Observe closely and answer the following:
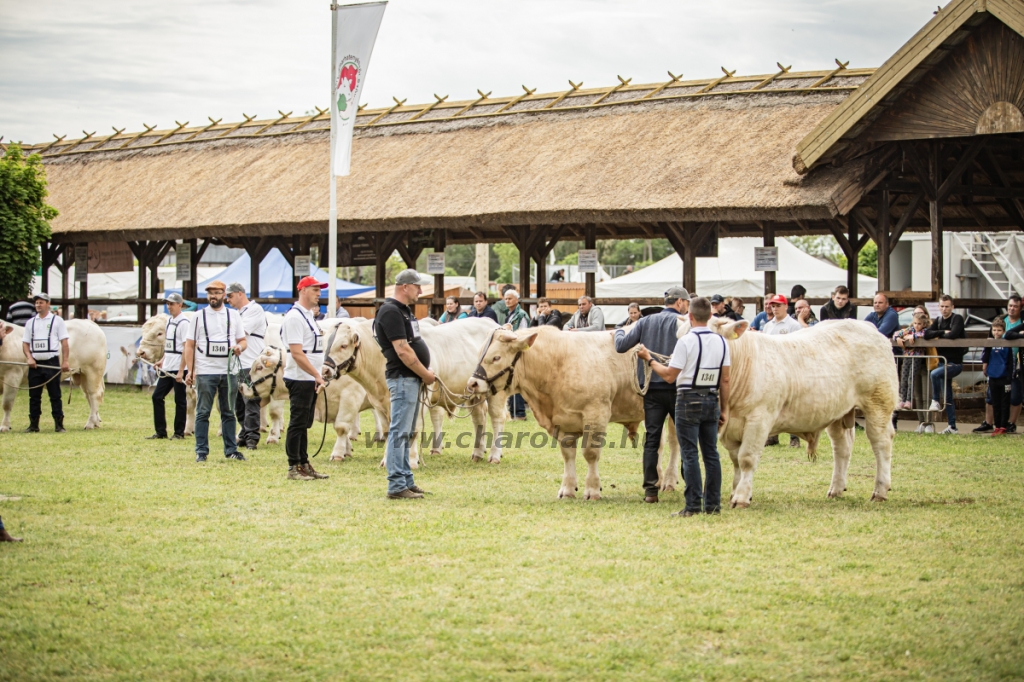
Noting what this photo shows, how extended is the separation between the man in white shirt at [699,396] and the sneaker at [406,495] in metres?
2.51

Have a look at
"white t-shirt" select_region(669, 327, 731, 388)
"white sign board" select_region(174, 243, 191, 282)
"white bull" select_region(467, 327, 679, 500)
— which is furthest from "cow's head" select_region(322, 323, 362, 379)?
"white sign board" select_region(174, 243, 191, 282)

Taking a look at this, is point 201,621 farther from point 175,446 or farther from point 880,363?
point 175,446

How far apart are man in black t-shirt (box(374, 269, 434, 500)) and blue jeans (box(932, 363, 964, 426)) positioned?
30.0 feet

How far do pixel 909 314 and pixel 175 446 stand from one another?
19183mm

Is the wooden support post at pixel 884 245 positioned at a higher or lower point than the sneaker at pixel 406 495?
higher

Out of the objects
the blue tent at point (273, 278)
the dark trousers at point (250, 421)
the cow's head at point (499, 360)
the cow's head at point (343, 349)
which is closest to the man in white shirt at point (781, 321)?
the cow's head at point (499, 360)

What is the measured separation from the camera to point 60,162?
106ft

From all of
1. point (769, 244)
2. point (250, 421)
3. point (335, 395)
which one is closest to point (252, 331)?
point (250, 421)

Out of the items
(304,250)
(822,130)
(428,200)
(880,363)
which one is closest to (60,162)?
(304,250)

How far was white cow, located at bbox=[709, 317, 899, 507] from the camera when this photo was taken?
9148 millimetres

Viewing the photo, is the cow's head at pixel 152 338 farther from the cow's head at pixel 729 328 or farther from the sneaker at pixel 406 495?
the cow's head at pixel 729 328

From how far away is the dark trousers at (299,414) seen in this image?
10562mm

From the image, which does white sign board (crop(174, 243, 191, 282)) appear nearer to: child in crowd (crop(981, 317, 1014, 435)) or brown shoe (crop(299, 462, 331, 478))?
brown shoe (crop(299, 462, 331, 478))

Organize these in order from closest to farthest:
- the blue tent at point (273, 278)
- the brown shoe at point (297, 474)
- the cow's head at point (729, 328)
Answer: the cow's head at point (729, 328) < the brown shoe at point (297, 474) < the blue tent at point (273, 278)
